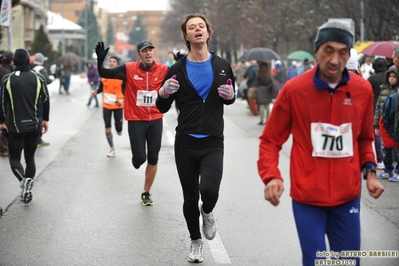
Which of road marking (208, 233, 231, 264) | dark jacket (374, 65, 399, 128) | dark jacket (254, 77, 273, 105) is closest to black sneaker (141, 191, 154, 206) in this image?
road marking (208, 233, 231, 264)

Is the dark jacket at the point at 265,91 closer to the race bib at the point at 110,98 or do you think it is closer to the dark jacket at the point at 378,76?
the race bib at the point at 110,98

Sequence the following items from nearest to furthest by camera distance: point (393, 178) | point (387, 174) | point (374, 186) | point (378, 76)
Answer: point (374, 186) → point (393, 178) → point (387, 174) → point (378, 76)

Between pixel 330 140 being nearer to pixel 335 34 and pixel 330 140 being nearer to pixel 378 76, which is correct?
pixel 335 34

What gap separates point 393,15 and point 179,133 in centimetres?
1892

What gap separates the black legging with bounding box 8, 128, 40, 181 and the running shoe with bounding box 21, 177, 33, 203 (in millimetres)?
77

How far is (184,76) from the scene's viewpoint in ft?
21.3

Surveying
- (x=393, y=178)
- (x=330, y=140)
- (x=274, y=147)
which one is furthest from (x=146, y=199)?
(x=330, y=140)

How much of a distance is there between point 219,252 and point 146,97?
2804mm

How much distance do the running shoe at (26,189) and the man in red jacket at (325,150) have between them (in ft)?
18.5

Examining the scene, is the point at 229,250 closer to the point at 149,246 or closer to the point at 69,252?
the point at 149,246

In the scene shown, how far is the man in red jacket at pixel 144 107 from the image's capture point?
367 inches

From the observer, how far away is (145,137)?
31.0 ft

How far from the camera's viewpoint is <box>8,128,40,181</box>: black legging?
9742mm

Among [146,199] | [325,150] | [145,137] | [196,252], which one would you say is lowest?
[146,199]
